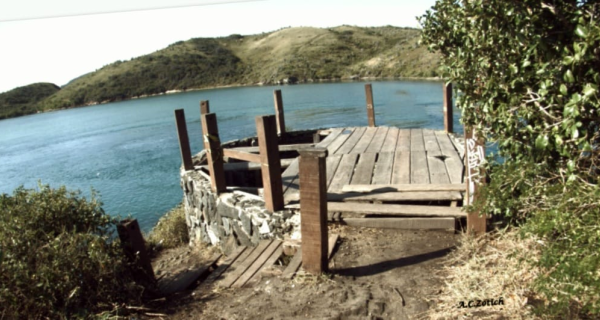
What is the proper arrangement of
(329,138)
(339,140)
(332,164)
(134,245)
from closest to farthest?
1. (134,245)
2. (332,164)
3. (339,140)
4. (329,138)

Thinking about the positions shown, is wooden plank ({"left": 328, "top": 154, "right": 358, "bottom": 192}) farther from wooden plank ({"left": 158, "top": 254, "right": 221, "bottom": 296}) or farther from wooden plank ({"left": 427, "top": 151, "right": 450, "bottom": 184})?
wooden plank ({"left": 158, "top": 254, "right": 221, "bottom": 296})

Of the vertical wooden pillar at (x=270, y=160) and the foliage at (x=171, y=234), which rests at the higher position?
the vertical wooden pillar at (x=270, y=160)

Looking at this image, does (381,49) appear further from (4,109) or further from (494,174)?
(494,174)

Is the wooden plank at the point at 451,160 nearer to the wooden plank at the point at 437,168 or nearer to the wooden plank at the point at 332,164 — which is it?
the wooden plank at the point at 437,168

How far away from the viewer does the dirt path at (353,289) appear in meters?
3.51

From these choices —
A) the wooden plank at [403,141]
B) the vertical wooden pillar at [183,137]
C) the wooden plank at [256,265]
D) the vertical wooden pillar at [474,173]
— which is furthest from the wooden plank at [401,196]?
the vertical wooden pillar at [183,137]

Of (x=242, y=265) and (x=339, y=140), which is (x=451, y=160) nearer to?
(x=339, y=140)

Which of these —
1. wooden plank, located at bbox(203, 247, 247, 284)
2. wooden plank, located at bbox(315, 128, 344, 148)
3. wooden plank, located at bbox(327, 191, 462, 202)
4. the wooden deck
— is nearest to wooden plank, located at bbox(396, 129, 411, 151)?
the wooden deck

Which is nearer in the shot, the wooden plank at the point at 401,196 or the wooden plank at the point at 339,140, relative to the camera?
the wooden plank at the point at 401,196

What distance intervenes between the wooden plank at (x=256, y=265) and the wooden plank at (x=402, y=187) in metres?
1.24

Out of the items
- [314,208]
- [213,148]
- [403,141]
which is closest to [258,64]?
[403,141]

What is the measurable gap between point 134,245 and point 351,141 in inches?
210

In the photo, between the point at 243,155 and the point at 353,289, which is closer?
the point at 353,289

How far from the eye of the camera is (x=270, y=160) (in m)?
5.21
